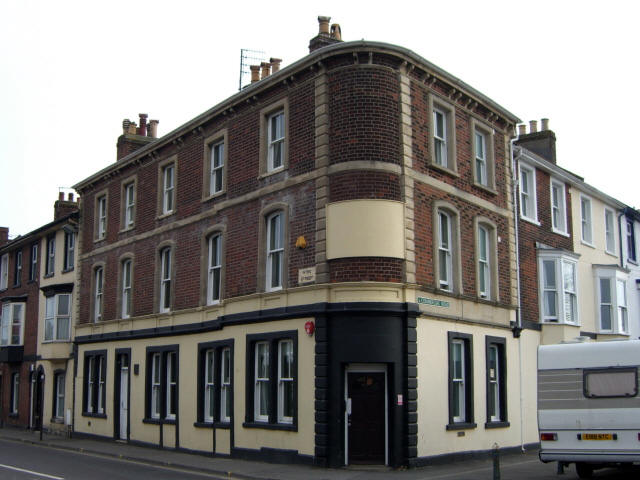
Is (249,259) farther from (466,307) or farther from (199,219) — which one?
(466,307)

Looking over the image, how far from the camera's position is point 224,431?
2153cm

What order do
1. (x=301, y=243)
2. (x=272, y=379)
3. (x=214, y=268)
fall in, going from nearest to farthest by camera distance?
(x=301, y=243) → (x=272, y=379) → (x=214, y=268)

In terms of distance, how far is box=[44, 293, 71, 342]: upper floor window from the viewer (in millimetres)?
32406

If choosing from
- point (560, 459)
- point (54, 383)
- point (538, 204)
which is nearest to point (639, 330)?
point (538, 204)

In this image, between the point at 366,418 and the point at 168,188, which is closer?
the point at 366,418

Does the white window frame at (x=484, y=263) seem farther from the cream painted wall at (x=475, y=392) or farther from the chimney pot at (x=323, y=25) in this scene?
the chimney pot at (x=323, y=25)

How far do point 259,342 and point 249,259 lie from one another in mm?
2407

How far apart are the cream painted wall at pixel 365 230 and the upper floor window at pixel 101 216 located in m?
15.1

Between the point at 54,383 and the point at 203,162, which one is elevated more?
the point at 203,162

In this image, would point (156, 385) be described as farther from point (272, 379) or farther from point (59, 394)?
point (59, 394)

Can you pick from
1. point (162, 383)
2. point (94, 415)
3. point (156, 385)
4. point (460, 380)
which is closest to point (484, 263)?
point (460, 380)

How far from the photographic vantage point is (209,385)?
23.0 m

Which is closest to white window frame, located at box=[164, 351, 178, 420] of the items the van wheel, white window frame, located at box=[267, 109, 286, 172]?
white window frame, located at box=[267, 109, 286, 172]

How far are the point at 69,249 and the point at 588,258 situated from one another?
21651 mm
